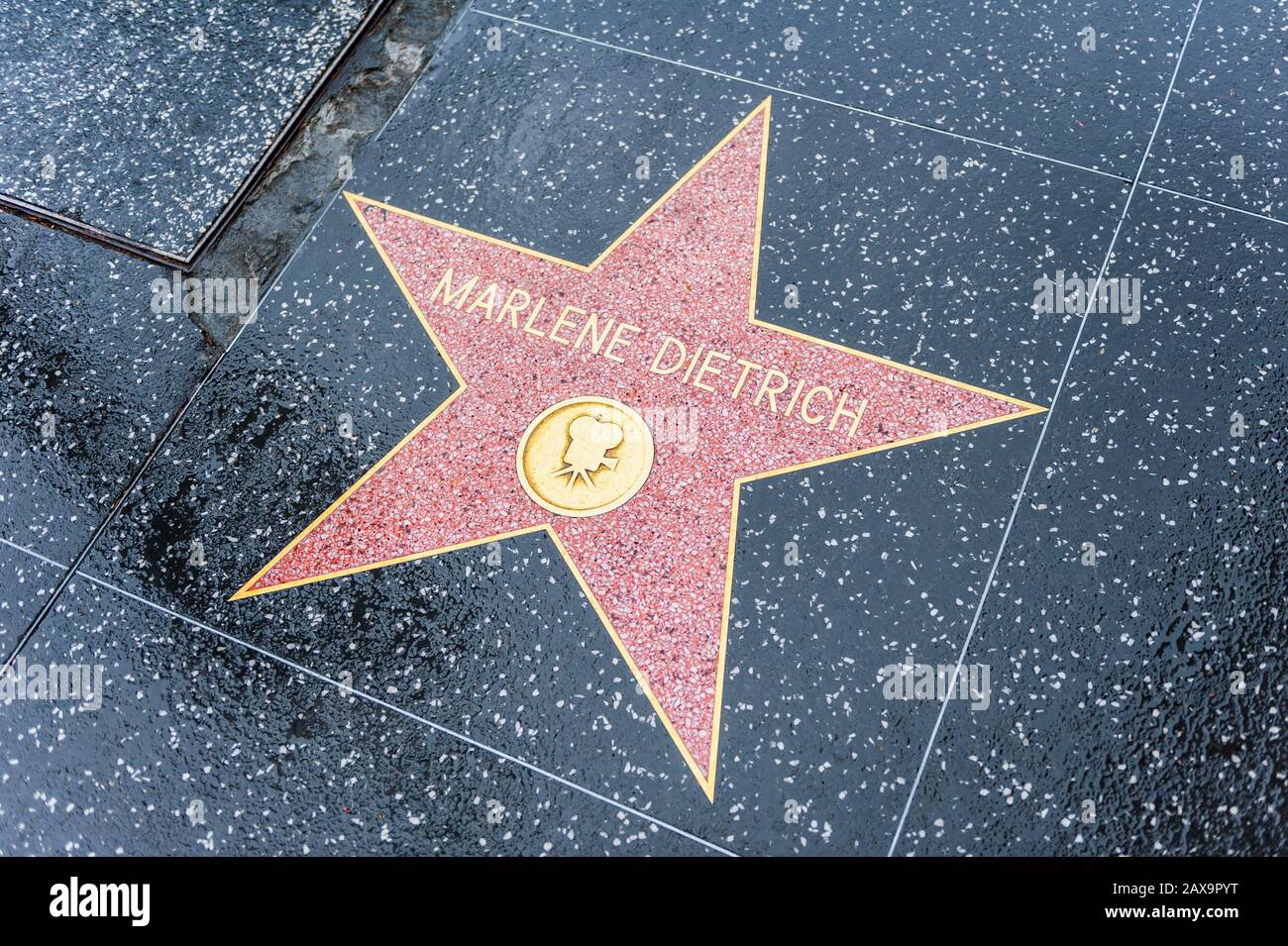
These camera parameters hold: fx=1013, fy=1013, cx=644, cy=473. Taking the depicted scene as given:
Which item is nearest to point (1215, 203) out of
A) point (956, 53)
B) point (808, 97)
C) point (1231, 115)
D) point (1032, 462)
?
point (1231, 115)

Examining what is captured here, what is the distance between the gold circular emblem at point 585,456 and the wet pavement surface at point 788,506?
0.50ft

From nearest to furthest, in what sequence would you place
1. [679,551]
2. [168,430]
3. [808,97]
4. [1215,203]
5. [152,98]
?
[679,551] < [168,430] < [1215,203] < [808,97] < [152,98]

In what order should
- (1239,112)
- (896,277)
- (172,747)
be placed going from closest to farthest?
(172,747) < (896,277) < (1239,112)

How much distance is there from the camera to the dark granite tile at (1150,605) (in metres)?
1.91

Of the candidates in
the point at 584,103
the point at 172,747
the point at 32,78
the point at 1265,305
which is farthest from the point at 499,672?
the point at 32,78

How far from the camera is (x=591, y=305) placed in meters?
2.50

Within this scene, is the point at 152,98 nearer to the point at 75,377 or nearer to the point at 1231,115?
the point at 75,377

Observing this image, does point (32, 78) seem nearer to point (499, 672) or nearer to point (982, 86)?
point (499, 672)

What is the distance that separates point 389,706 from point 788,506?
95 cm

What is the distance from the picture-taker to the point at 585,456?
231cm

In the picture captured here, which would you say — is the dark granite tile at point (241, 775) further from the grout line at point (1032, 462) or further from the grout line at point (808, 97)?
the grout line at point (808, 97)

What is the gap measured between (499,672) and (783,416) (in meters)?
0.85

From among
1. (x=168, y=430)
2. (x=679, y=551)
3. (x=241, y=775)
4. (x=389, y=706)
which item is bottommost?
(x=241, y=775)

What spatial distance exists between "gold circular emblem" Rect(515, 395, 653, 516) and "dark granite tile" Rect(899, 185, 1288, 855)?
0.82 meters
